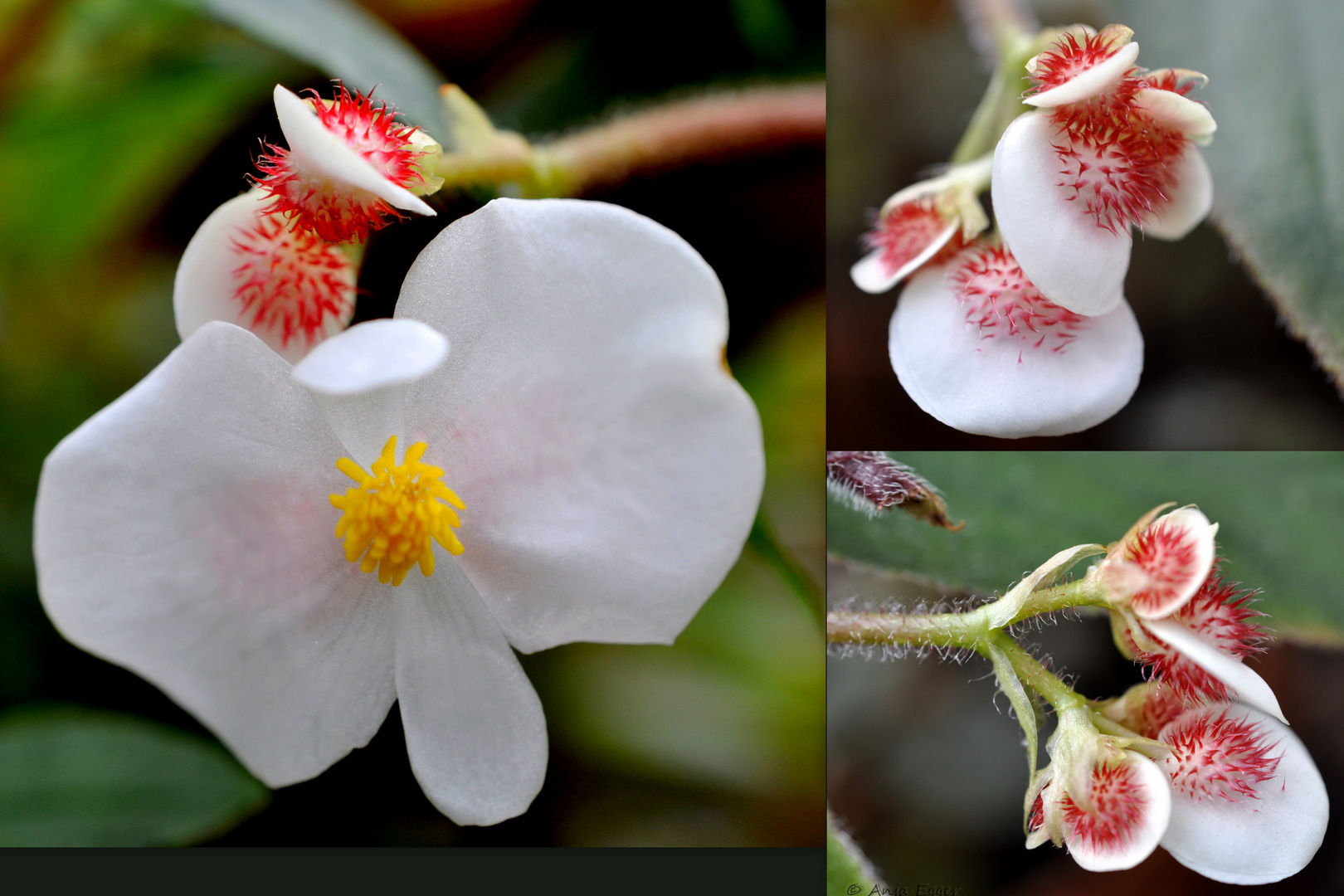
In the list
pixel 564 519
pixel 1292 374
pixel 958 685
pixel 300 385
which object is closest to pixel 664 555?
pixel 564 519

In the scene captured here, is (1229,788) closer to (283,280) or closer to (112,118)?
(283,280)

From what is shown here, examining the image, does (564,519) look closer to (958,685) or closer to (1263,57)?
(958,685)

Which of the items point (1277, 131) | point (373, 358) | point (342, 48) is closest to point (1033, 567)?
point (1277, 131)

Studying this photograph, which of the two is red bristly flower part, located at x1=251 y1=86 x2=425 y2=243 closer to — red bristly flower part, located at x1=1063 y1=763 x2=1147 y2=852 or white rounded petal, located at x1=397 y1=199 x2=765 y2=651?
white rounded petal, located at x1=397 y1=199 x2=765 y2=651

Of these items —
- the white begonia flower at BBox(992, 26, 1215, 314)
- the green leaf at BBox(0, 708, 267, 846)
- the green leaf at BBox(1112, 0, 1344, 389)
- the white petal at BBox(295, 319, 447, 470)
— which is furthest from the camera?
the green leaf at BBox(0, 708, 267, 846)

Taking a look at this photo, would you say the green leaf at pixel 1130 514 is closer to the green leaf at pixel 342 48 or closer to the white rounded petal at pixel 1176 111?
the white rounded petal at pixel 1176 111

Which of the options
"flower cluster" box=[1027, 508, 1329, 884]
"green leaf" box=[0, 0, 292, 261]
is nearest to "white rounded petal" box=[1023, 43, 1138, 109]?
"flower cluster" box=[1027, 508, 1329, 884]

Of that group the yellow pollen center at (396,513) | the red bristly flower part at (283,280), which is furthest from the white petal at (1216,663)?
the red bristly flower part at (283,280)
